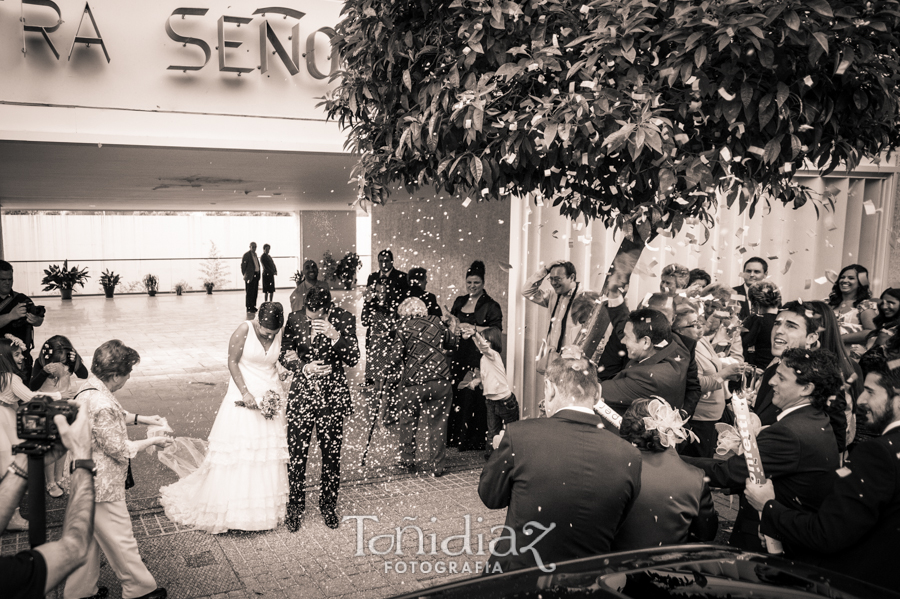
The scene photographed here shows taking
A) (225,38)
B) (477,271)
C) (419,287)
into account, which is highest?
(225,38)

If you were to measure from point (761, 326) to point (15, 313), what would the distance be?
23.3 feet

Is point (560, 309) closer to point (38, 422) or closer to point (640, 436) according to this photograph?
point (640, 436)

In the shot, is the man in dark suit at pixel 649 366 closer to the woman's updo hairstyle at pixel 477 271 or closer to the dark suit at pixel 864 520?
the dark suit at pixel 864 520

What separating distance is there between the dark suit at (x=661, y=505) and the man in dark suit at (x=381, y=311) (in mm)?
4077

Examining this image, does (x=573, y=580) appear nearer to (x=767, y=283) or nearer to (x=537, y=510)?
(x=537, y=510)

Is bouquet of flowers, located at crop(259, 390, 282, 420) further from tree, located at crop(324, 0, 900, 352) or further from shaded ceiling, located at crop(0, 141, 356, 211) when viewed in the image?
shaded ceiling, located at crop(0, 141, 356, 211)

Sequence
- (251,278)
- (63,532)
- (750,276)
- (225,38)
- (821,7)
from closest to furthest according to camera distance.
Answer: (63,532) < (821,7) < (225,38) < (750,276) < (251,278)

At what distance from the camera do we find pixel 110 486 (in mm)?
3914

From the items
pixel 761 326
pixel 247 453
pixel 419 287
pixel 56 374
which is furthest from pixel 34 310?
pixel 761 326

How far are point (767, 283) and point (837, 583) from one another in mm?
4405

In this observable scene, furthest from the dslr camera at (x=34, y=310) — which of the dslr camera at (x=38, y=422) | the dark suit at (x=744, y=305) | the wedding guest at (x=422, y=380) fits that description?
the dark suit at (x=744, y=305)

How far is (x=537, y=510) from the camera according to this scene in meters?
2.76

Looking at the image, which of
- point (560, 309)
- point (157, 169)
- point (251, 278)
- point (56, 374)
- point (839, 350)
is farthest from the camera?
point (251, 278)

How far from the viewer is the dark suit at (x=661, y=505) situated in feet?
9.93
